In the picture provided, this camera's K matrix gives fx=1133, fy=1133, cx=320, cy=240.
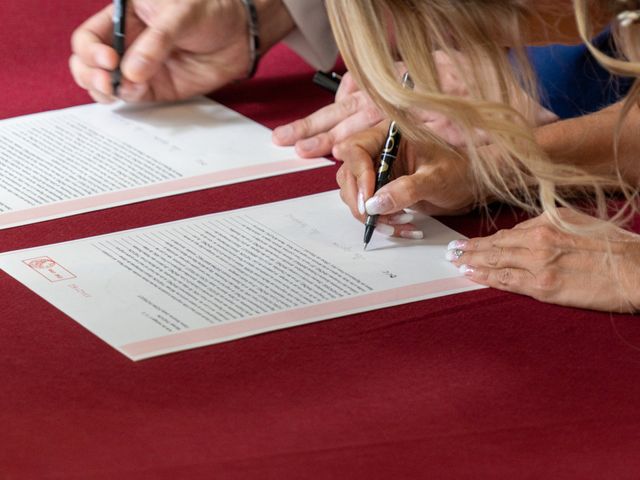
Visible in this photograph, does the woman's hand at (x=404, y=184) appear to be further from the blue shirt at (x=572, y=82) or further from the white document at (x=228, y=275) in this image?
the blue shirt at (x=572, y=82)

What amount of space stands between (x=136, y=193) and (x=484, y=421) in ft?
2.13

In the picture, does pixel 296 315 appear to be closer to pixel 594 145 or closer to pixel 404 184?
pixel 404 184

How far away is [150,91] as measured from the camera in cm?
185

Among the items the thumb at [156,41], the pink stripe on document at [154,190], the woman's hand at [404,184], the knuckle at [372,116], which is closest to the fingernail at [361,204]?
the woman's hand at [404,184]

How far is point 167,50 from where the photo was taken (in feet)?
5.94

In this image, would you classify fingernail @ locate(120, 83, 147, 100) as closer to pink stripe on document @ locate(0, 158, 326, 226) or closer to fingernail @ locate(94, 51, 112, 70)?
fingernail @ locate(94, 51, 112, 70)

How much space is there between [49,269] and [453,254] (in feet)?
1.59

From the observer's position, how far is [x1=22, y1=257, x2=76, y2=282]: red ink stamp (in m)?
1.32

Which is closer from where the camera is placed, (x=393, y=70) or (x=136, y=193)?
(x=393, y=70)

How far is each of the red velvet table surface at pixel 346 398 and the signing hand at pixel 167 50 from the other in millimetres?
577

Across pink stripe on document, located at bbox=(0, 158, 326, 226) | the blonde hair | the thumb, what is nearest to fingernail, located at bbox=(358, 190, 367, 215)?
the blonde hair

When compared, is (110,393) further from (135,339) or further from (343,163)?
(343,163)

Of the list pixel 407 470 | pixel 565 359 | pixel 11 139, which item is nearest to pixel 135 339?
pixel 407 470

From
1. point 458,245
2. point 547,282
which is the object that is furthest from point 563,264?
point 458,245
